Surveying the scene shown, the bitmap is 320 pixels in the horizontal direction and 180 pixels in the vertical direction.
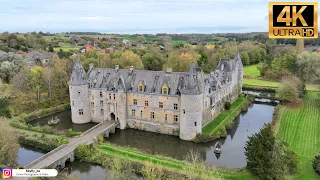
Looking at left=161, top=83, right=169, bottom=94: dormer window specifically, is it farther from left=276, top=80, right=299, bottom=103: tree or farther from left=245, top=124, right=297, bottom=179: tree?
left=276, top=80, right=299, bottom=103: tree

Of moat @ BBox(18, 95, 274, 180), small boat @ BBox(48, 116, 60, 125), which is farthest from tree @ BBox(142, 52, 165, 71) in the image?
small boat @ BBox(48, 116, 60, 125)

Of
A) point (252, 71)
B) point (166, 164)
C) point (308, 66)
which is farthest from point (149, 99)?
Answer: point (252, 71)

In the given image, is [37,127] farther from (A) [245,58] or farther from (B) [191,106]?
(A) [245,58]

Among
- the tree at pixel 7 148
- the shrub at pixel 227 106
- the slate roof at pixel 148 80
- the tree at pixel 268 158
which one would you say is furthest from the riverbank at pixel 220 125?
the tree at pixel 7 148

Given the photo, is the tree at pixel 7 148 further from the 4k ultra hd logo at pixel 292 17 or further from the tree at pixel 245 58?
the tree at pixel 245 58

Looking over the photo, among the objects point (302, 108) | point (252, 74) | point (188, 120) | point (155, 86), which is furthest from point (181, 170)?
point (252, 74)

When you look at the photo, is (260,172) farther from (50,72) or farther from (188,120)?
(50,72)
